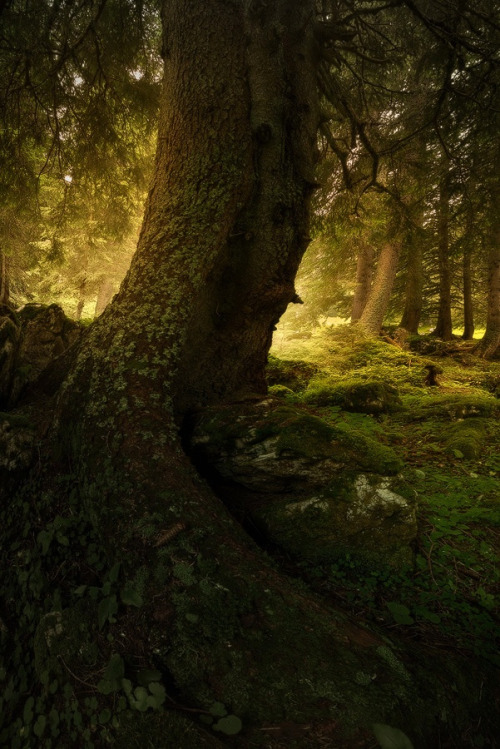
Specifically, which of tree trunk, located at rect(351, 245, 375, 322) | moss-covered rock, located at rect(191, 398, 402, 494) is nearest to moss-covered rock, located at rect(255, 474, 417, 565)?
moss-covered rock, located at rect(191, 398, 402, 494)

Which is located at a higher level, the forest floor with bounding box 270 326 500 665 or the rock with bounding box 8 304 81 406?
the rock with bounding box 8 304 81 406

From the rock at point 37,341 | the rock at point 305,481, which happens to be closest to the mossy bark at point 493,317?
the rock at point 305,481

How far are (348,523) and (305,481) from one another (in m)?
0.42

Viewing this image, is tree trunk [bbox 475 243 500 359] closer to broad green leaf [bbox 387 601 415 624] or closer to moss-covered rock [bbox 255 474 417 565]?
moss-covered rock [bbox 255 474 417 565]

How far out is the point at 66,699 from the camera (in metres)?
1.54

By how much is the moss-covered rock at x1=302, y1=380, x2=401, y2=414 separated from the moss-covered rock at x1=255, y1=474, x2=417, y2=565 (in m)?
2.87

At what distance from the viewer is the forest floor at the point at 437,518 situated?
2.06 meters

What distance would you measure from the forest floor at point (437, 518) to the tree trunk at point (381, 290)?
11.4 feet

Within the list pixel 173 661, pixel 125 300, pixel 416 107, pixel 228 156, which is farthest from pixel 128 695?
pixel 416 107

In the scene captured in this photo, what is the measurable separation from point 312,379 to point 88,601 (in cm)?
579

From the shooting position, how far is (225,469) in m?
2.87

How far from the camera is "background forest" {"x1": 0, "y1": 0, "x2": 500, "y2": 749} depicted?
1505mm

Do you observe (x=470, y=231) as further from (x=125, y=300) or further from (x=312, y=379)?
(x=125, y=300)

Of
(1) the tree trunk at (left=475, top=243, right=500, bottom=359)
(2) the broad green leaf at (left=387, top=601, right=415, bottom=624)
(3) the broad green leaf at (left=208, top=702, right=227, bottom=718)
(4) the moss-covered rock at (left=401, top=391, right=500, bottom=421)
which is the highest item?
Answer: (1) the tree trunk at (left=475, top=243, right=500, bottom=359)
